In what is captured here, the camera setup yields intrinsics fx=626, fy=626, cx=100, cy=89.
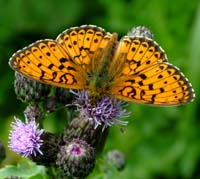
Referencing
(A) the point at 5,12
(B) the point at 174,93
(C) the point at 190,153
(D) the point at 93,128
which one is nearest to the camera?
(B) the point at 174,93

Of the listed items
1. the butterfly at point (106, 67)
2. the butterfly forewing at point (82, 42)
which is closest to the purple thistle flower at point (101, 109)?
the butterfly at point (106, 67)

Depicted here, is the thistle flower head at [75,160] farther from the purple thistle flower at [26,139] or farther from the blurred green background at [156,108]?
the blurred green background at [156,108]

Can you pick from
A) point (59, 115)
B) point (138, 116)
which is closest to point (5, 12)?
point (59, 115)

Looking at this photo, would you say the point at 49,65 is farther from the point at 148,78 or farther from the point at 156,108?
the point at 156,108

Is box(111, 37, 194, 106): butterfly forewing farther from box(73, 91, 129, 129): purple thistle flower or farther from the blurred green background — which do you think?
the blurred green background

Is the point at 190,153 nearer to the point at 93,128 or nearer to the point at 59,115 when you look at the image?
the point at 59,115
